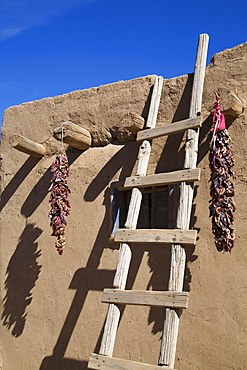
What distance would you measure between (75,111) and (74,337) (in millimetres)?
2516

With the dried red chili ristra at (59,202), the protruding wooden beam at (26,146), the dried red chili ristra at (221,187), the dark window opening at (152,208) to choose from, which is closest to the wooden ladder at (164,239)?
the dried red chili ristra at (221,187)

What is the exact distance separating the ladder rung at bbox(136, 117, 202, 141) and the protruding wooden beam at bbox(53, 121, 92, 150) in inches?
30.3

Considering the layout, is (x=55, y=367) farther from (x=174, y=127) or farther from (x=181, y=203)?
(x=174, y=127)

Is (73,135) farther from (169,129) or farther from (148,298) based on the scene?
(148,298)

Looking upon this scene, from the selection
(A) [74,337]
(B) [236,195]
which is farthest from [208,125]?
(A) [74,337]

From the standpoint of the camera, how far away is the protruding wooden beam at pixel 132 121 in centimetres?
448

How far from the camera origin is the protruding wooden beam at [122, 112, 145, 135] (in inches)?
177

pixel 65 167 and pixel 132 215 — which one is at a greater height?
pixel 65 167

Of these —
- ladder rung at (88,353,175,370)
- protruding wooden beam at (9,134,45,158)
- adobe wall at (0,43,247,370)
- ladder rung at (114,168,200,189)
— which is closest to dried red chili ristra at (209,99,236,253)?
ladder rung at (114,168,200,189)

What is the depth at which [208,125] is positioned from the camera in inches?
171

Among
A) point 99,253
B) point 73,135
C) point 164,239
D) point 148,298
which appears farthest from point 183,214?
point 73,135

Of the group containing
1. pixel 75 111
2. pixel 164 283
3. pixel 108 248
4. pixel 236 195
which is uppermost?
pixel 75 111

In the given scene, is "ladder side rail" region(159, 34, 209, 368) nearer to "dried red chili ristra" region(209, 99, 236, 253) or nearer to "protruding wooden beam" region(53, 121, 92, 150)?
"dried red chili ristra" region(209, 99, 236, 253)

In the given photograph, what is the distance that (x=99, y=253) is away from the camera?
4801mm
